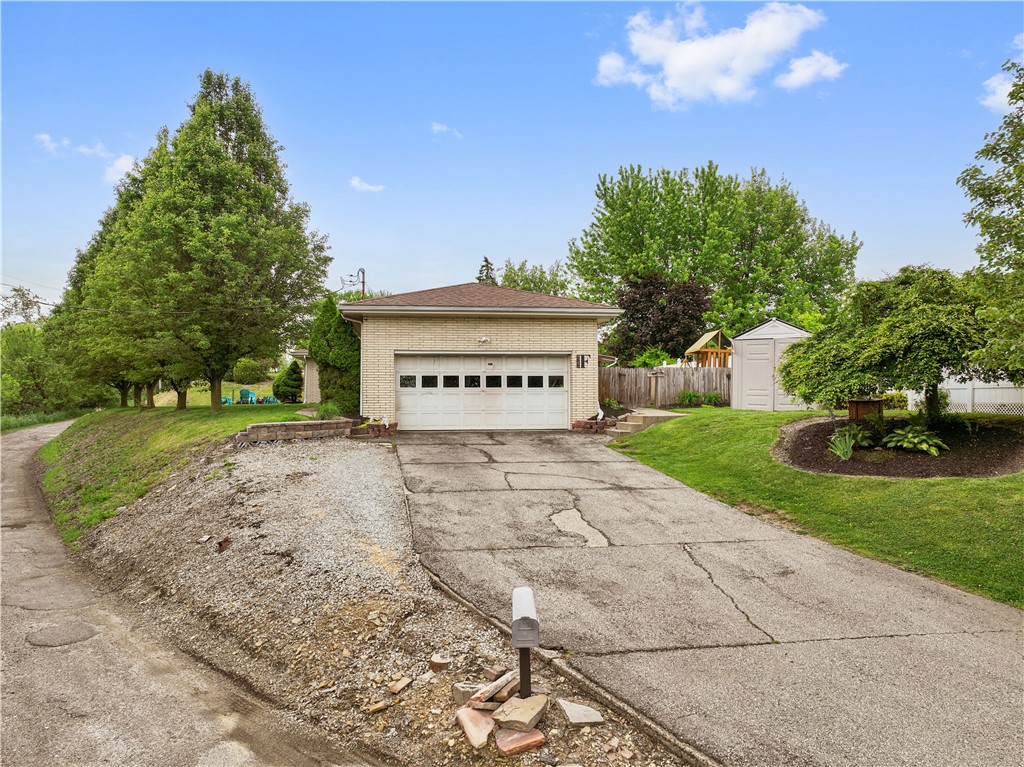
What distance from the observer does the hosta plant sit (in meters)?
8.28

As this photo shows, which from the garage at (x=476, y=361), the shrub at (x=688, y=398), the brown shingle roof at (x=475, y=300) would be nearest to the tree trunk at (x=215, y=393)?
the garage at (x=476, y=361)

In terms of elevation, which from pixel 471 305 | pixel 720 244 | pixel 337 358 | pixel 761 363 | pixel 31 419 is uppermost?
pixel 720 244

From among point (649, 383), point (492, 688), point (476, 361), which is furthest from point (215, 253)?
point (492, 688)

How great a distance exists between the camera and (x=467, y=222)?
1534 inches

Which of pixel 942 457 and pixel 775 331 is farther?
pixel 775 331

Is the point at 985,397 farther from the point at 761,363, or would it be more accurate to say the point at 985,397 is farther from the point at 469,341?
the point at 469,341

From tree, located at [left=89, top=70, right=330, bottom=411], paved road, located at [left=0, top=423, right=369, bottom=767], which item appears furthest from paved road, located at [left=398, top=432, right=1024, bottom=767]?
tree, located at [left=89, top=70, right=330, bottom=411]

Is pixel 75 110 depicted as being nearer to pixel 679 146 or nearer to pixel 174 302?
pixel 174 302

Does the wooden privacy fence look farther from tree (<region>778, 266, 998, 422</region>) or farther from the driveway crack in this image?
the driveway crack

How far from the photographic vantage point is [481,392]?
14695mm

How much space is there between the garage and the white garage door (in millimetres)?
28

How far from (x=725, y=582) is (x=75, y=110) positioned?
1996 centimetres

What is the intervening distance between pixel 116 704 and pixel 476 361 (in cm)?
1131

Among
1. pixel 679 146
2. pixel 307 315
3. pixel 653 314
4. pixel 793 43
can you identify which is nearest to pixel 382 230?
pixel 307 315
